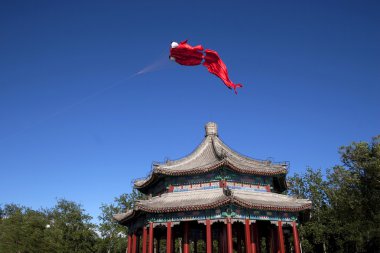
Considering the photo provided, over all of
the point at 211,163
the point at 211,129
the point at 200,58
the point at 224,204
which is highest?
the point at 211,129

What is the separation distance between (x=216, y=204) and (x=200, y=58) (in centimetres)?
1059

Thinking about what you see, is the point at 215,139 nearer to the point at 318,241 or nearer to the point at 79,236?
the point at 318,241

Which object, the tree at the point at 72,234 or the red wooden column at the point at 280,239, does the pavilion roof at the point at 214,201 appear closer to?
the red wooden column at the point at 280,239

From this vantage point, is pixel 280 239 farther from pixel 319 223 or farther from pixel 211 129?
pixel 319 223

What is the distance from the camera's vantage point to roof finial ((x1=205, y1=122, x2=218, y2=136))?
1272 inches

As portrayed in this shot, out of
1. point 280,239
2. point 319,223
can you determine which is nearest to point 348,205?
point 319,223

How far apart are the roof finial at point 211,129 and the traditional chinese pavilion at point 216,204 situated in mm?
3248

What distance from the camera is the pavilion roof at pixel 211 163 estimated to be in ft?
80.5

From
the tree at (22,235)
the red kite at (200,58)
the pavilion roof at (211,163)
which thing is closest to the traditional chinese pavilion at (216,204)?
the pavilion roof at (211,163)

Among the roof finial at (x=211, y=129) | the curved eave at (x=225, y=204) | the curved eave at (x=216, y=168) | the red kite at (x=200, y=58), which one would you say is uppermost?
the roof finial at (x=211, y=129)

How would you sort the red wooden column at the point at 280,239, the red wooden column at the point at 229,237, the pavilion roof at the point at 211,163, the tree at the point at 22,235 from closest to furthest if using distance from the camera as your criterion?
1. the red wooden column at the point at 229,237
2. the red wooden column at the point at 280,239
3. the pavilion roof at the point at 211,163
4. the tree at the point at 22,235

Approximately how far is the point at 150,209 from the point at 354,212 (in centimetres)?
2728

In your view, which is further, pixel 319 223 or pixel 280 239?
pixel 319 223

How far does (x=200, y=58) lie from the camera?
1570cm
